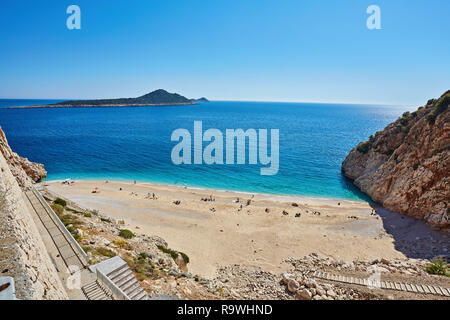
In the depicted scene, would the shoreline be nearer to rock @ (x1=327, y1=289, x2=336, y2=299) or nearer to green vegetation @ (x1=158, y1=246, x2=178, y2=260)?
green vegetation @ (x1=158, y1=246, x2=178, y2=260)

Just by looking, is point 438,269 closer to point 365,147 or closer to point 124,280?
point 124,280

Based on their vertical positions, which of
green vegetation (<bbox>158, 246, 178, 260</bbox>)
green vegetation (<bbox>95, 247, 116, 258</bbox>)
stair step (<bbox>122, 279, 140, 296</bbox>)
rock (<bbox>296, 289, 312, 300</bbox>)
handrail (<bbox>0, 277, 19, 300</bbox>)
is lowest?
green vegetation (<bbox>158, 246, 178, 260</bbox>)

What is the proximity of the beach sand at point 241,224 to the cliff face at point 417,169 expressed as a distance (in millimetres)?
4505

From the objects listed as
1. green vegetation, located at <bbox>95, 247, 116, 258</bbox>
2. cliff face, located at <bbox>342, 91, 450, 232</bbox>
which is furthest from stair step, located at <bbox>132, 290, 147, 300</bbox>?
cliff face, located at <bbox>342, 91, 450, 232</bbox>

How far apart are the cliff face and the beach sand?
4505mm

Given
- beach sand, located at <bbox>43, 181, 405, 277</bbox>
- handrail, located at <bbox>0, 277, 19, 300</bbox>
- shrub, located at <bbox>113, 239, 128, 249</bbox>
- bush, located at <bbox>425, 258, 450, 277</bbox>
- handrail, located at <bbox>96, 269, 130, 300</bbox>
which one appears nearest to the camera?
handrail, located at <bbox>0, 277, 19, 300</bbox>

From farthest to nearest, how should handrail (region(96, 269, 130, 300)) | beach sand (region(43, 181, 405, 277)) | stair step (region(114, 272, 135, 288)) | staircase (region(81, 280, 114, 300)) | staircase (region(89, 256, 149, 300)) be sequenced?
1. beach sand (region(43, 181, 405, 277))
2. stair step (region(114, 272, 135, 288))
3. staircase (region(89, 256, 149, 300))
4. staircase (region(81, 280, 114, 300))
5. handrail (region(96, 269, 130, 300))

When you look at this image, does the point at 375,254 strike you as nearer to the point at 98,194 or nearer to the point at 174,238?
the point at 174,238

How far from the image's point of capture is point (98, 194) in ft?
118

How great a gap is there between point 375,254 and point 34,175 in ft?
179

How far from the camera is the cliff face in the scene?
25.2 metres

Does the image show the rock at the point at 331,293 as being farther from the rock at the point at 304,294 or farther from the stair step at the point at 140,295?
the stair step at the point at 140,295

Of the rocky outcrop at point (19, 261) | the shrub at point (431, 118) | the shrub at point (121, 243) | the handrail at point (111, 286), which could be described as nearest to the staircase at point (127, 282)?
the handrail at point (111, 286)
